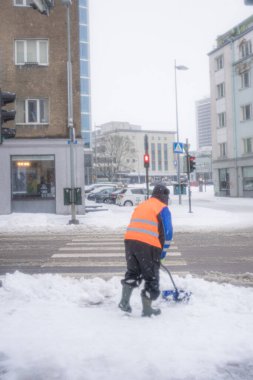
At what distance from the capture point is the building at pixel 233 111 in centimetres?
3897

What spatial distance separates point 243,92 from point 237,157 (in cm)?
606

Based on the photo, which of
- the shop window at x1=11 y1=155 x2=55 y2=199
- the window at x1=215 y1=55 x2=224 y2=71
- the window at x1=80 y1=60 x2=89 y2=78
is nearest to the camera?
the shop window at x1=11 y1=155 x2=55 y2=199

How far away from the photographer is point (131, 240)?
18.6 feet

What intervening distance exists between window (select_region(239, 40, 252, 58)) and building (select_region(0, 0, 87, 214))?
2124cm

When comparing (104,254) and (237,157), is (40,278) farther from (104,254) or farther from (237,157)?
(237,157)

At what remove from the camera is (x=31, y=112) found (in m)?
23.1

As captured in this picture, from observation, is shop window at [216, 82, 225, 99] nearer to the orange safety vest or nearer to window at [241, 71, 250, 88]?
window at [241, 71, 250, 88]

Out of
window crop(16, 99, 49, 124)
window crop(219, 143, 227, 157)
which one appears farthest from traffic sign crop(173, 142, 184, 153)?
window crop(219, 143, 227, 157)

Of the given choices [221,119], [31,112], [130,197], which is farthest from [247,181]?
[31,112]

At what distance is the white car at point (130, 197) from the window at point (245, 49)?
1787cm

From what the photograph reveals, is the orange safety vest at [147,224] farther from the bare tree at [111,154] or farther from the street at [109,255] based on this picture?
the bare tree at [111,154]

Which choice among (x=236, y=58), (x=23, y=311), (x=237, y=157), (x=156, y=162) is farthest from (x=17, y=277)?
(x=156, y=162)

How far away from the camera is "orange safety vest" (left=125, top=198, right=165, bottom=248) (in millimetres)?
5562

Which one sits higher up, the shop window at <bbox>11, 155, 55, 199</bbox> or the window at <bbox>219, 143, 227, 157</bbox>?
the window at <bbox>219, 143, 227, 157</bbox>
